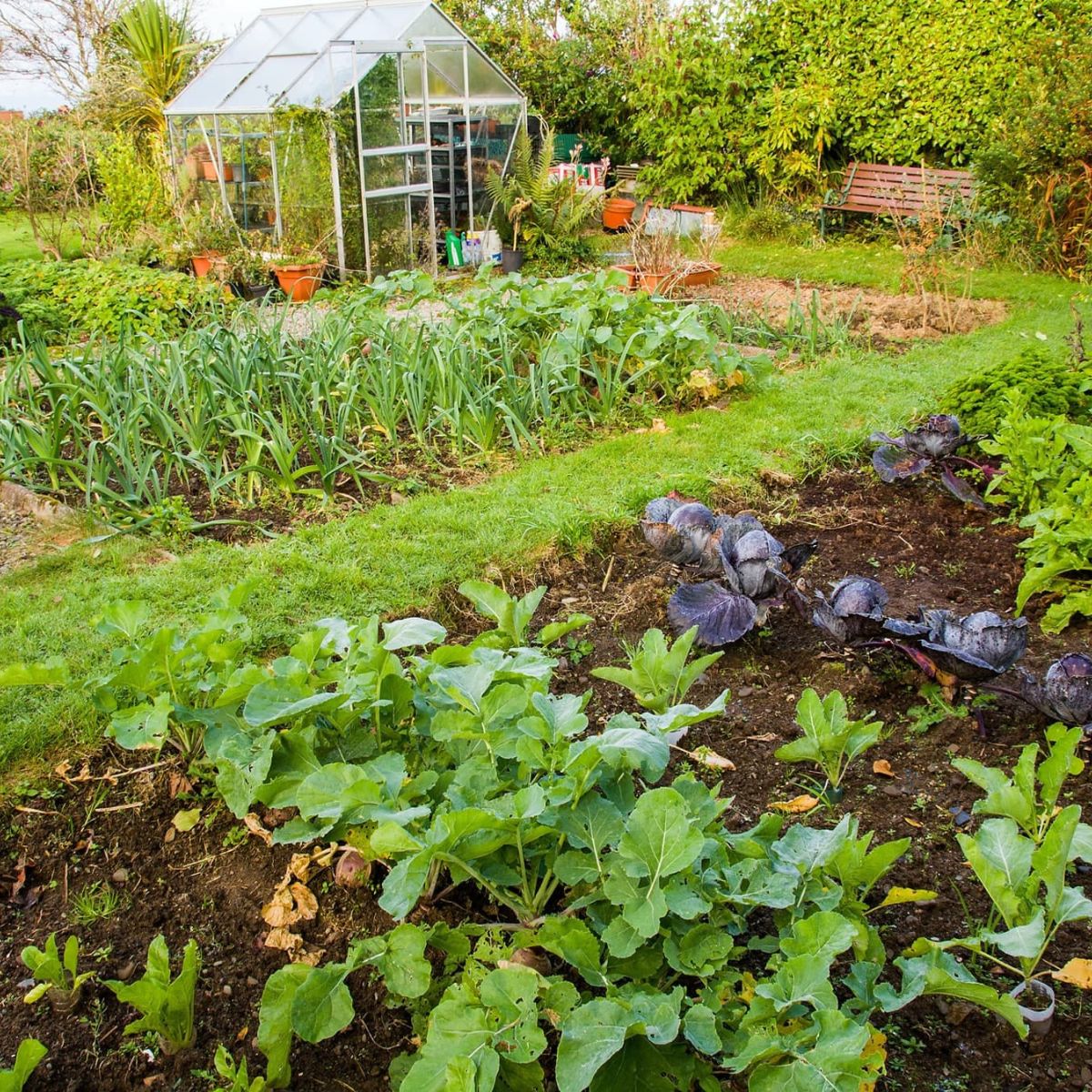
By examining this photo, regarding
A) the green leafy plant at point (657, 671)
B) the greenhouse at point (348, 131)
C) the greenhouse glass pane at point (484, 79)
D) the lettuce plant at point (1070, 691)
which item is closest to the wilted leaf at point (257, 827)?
the green leafy plant at point (657, 671)

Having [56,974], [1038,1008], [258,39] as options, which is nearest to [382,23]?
[258,39]

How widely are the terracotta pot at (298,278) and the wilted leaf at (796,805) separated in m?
8.29

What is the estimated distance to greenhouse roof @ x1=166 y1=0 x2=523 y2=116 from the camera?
31.8 ft

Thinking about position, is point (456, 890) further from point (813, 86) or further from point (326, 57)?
point (813, 86)

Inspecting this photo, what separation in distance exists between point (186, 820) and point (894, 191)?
11.3 m

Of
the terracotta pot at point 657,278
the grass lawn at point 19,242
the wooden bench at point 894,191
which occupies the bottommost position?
the terracotta pot at point 657,278

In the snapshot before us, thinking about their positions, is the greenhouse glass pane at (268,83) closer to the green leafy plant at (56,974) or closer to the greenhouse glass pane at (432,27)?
the greenhouse glass pane at (432,27)

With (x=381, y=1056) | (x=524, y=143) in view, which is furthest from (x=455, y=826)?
(x=524, y=143)

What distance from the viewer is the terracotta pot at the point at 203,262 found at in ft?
32.6

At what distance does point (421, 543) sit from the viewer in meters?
3.58

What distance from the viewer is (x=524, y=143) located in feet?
38.2

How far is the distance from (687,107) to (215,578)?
1183 cm

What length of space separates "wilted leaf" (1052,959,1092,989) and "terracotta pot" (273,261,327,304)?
8911 millimetres

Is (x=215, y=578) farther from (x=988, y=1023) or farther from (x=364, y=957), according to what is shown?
(x=988, y=1023)
